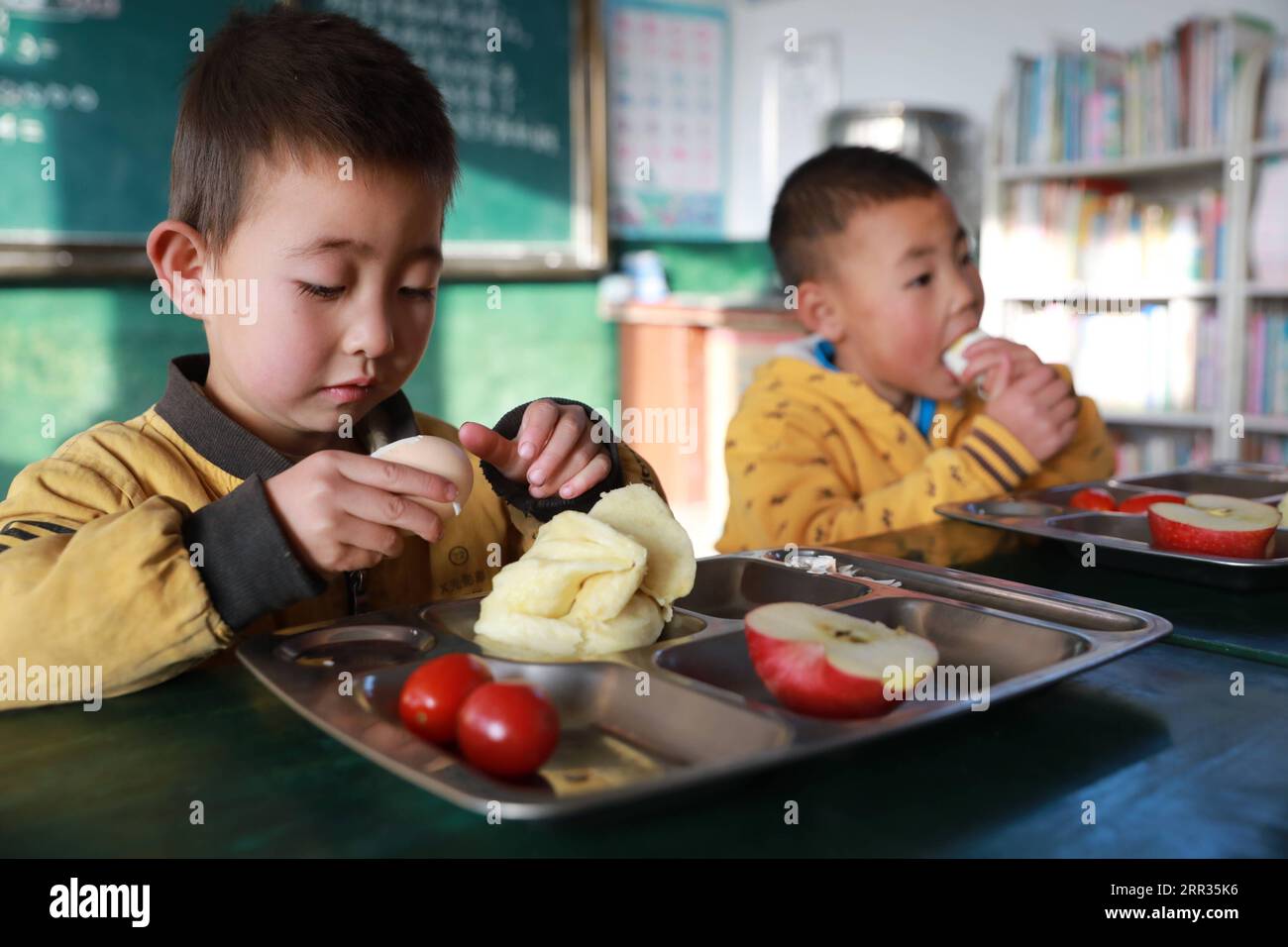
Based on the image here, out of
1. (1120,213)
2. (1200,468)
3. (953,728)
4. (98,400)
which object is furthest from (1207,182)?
(98,400)

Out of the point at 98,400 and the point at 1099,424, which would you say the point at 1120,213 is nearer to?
the point at 1099,424

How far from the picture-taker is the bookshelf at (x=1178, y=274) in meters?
3.03

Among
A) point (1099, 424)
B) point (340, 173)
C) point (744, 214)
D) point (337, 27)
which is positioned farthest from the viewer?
point (744, 214)

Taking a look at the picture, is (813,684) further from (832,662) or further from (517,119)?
(517,119)

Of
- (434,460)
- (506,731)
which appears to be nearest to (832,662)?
(506,731)

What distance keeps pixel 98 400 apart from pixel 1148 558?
3.27m

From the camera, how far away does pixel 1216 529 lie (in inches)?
42.9

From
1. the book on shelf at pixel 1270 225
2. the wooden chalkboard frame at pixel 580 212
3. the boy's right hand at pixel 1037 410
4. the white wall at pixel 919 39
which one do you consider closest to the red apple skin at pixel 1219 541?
the boy's right hand at pixel 1037 410

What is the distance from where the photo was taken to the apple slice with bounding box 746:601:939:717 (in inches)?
25.7

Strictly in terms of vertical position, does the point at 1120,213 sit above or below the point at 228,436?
above

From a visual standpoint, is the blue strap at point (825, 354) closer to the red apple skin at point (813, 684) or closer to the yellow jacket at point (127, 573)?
the yellow jacket at point (127, 573)

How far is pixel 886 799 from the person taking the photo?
578 mm

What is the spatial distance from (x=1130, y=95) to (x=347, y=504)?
129 inches

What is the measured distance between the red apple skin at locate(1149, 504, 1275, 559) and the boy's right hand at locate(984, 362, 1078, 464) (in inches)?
22.9
